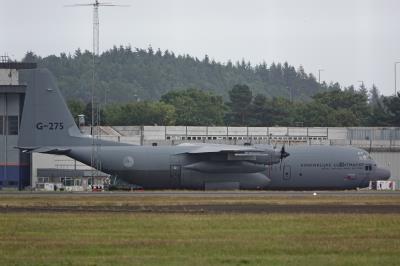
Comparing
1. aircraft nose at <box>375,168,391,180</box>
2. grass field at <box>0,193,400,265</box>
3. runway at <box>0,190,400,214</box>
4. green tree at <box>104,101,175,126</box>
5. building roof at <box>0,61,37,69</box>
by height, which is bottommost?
runway at <box>0,190,400,214</box>

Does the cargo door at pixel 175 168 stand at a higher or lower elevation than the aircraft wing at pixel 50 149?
lower

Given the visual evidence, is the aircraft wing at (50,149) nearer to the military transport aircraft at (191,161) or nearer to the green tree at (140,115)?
the military transport aircraft at (191,161)

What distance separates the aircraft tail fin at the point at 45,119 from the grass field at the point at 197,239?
29.5 metres

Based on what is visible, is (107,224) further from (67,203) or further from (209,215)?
(67,203)

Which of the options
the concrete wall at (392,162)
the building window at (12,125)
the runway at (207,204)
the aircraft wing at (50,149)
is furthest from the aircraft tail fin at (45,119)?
the concrete wall at (392,162)

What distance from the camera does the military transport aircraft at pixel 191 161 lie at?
74375 mm

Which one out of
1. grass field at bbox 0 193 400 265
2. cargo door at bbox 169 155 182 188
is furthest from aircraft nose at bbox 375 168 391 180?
grass field at bbox 0 193 400 265

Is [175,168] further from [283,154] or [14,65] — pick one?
[14,65]

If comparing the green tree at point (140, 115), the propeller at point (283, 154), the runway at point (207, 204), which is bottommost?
the runway at point (207, 204)

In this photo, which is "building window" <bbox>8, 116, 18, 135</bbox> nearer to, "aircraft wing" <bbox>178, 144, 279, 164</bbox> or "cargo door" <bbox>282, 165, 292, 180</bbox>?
"aircraft wing" <bbox>178, 144, 279, 164</bbox>

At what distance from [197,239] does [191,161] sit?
41094 mm

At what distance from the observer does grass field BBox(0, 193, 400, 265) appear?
2908 centimetres

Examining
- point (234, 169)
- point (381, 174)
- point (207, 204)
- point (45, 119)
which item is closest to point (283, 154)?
point (234, 169)

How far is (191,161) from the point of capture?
75.2 m
